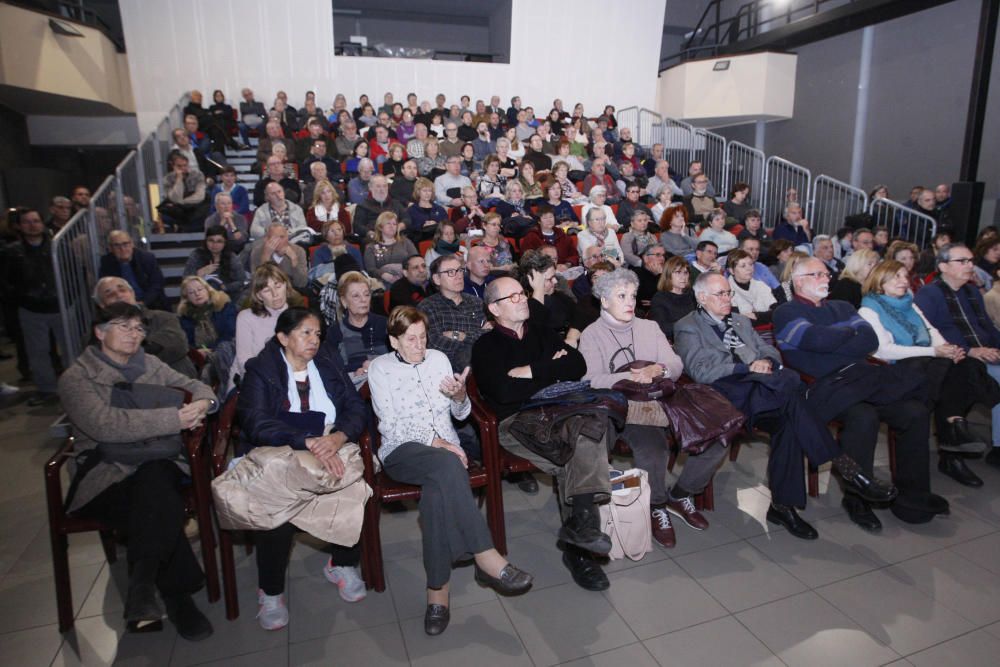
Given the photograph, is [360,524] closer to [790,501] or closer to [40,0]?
[790,501]

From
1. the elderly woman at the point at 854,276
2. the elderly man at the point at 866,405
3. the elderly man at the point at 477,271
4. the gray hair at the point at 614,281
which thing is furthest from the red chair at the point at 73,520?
the elderly woman at the point at 854,276

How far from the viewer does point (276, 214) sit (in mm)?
5688

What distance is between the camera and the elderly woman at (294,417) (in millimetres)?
2285

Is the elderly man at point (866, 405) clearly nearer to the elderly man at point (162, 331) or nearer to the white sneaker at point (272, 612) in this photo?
the white sneaker at point (272, 612)

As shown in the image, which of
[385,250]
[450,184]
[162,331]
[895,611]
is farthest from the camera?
[450,184]

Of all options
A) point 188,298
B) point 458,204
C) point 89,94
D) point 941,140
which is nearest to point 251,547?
point 188,298

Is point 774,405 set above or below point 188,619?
above

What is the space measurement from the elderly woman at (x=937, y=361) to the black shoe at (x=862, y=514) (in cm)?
79

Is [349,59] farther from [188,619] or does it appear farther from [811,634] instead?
[811,634]

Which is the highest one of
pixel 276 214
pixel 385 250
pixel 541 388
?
pixel 276 214

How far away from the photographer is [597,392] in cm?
271

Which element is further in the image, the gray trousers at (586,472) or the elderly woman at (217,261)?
the elderly woman at (217,261)

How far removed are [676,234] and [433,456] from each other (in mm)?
4434

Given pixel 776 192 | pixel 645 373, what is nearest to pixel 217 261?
pixel 645 373
